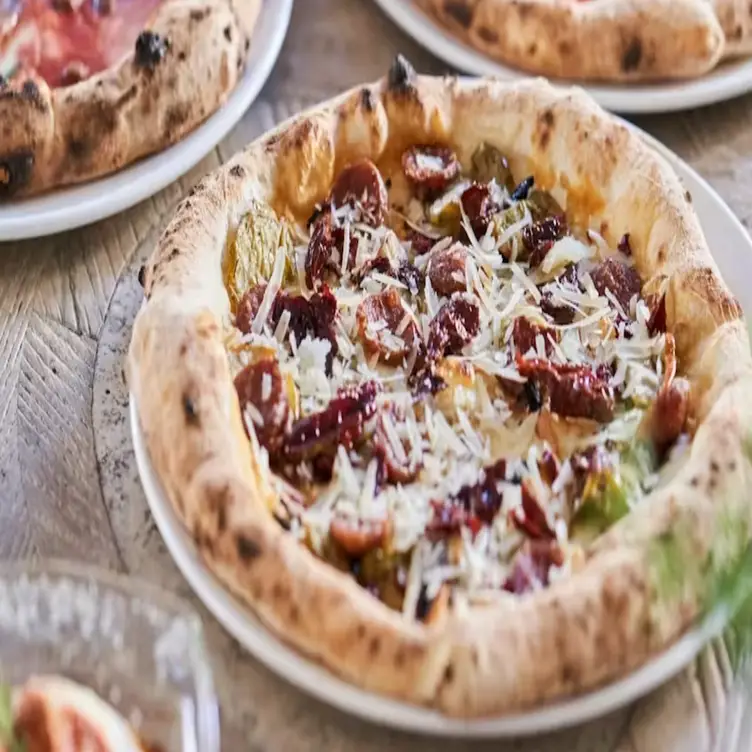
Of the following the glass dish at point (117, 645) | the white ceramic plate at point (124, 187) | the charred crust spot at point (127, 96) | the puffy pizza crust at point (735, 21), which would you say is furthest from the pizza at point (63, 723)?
the puffy pizza crust at point (735, 21)

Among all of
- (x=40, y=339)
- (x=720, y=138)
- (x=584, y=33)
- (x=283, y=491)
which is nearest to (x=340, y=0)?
(x=584, y=33)

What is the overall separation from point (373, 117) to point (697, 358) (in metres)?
0.71

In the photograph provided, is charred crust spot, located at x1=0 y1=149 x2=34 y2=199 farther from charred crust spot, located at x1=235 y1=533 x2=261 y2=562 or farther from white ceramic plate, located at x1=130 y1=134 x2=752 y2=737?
charred crust spot, located at x1=235 y1=533 x2=261 y2=562

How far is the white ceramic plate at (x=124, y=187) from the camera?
177 centimetres

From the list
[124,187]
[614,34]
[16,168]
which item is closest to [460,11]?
[614,34]

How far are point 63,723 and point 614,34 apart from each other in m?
1.59

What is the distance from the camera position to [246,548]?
1246 mm

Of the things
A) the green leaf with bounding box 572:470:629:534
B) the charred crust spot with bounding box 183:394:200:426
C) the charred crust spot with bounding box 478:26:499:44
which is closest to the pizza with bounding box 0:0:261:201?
the charred crust spot with bounding box 478:26:499:44

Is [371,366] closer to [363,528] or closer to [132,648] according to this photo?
[363,528]

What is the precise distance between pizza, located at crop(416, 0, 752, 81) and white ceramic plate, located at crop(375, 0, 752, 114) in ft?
0.08

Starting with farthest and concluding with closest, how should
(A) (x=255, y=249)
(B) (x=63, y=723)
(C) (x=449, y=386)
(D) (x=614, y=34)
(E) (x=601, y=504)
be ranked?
(D) (x=614, y=34)
(A) (x=255, y=249)
(C) (x=449, y=386)
(E) (x=601, y=504)
(B) (x=63, y=723)

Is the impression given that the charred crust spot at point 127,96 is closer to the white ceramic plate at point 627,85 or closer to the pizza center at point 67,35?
the pizza center at point 67,35

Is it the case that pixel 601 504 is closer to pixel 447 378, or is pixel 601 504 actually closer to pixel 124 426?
pixel 447 378

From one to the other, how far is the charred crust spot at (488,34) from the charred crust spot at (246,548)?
127 cm
